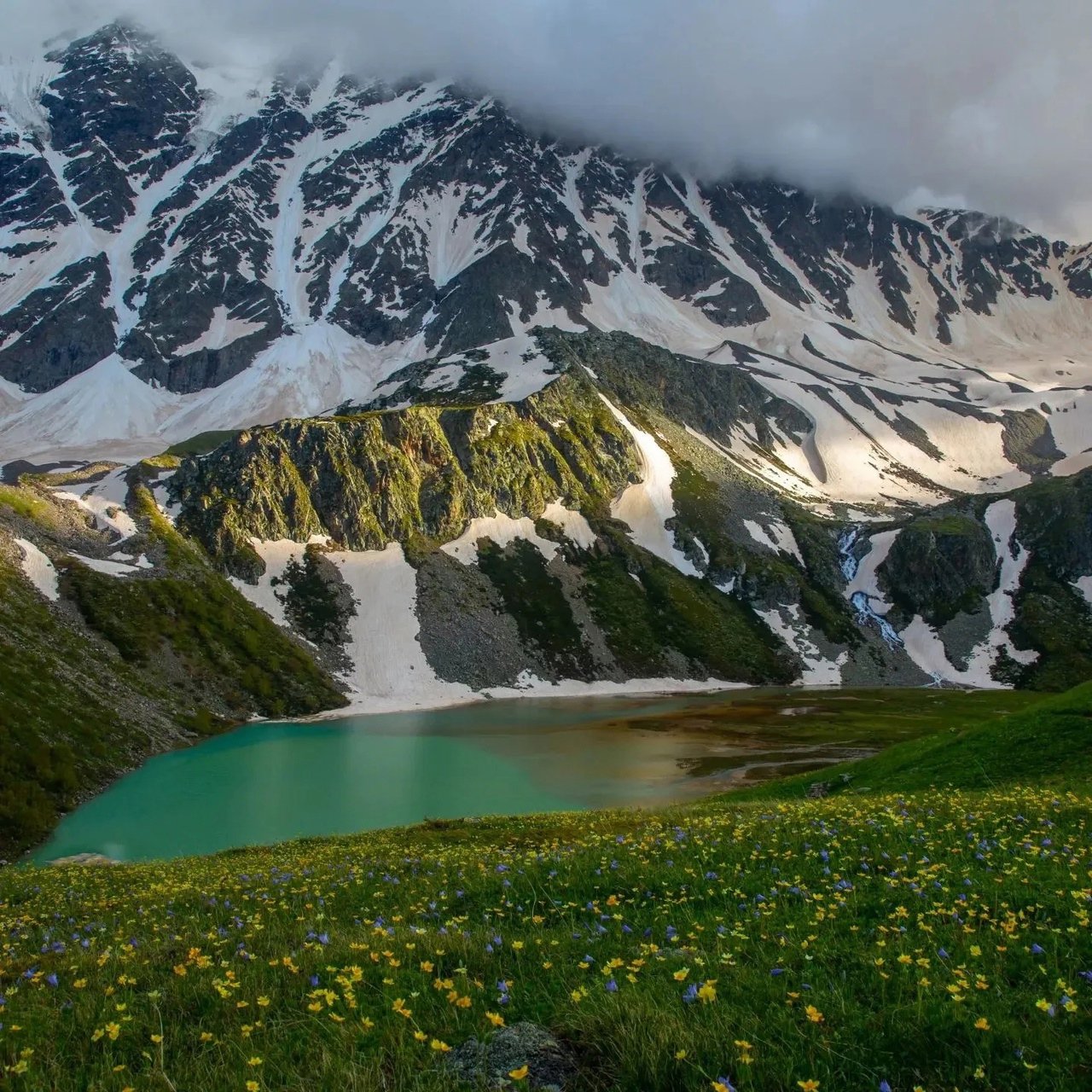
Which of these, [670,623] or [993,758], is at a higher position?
[670,623]

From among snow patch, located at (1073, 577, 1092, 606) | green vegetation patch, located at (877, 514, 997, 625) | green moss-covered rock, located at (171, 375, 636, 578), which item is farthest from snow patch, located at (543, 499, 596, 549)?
snow patch, located at (1073, 577, 1092, 606)

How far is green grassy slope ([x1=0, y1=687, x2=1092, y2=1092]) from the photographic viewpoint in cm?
503

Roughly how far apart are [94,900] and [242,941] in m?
9.83

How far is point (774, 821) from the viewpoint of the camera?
16.3 meters

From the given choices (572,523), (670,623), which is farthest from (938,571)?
(572,523)

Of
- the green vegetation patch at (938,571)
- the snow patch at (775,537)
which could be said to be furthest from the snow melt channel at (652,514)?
the green vegetation patch at (938,571)

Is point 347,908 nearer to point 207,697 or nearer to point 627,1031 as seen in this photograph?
point 627,1031

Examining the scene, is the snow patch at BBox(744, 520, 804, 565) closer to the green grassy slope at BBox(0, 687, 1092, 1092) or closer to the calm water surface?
the calm water surface

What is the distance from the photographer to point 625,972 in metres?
6.80

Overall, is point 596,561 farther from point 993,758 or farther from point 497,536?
point 993,758

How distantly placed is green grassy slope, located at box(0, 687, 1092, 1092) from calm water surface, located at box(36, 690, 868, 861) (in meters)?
42.8

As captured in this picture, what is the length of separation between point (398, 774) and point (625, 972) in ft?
216

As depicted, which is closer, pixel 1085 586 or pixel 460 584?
pixel 460 584

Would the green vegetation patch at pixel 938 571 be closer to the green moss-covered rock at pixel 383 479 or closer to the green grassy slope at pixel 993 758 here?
the green moss-covered rock at pixel 383 479
